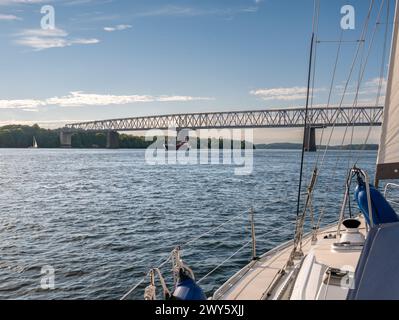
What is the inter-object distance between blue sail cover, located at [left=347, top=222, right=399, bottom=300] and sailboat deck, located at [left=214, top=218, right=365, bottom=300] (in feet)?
6.65

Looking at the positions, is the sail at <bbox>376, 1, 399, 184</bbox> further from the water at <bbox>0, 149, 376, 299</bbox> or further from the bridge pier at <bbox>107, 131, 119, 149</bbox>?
the bridge pier at <bbox>107, 131, 119, 149</bbox>

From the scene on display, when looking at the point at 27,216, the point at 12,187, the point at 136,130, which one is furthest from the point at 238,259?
the point at 136,130

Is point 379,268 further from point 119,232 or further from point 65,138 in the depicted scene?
point 65,138

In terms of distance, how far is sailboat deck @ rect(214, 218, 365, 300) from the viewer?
6266 millimetres

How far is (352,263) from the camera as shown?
21.1 ft

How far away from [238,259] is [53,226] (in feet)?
38.1

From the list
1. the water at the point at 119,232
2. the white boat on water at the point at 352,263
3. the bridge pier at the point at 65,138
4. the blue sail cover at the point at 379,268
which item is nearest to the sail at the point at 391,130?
the white boat on water at the point at 352,263

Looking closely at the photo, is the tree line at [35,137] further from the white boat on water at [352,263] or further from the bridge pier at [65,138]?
the white boat on water at [352,263]

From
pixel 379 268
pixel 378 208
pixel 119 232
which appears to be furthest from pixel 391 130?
pixel 119 232

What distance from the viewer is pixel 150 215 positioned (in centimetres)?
2470

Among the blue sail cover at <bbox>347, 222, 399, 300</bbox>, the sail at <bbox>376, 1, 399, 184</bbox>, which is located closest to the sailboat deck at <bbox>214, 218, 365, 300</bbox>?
the sail at <bbox>376, 1, 399, 184</bbox>

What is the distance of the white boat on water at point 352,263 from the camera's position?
11.9 ft
